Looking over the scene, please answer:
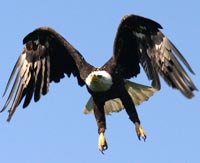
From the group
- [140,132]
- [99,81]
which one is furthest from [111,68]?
[140,132]

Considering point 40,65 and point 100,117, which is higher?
point 40,65

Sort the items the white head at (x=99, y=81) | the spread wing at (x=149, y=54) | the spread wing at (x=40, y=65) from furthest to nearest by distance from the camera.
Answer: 1. the spread wing at (x=40, y=65)
2. the white head at (x=99, y=81)
3. the spread wing at (x=149, y=54)

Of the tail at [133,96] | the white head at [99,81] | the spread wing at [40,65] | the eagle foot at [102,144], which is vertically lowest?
the eagle foot at [102,144]

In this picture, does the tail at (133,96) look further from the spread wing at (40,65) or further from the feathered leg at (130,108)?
the feathered leg at (130,108)

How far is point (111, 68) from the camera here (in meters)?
11.0

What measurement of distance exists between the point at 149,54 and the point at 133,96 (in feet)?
3.76

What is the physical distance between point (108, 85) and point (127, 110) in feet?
1.34

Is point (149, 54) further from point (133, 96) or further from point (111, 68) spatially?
point (133, 96)

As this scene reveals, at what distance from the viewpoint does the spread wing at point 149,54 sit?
408 inches

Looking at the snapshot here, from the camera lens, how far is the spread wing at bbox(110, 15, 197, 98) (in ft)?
34.0

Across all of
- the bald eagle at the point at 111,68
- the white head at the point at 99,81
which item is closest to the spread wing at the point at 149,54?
the bald eagle at the point at 111,68

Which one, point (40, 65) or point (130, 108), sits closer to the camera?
point (130, 108)

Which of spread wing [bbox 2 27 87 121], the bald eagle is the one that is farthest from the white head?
spread wing [bbox 2 27 87 121]

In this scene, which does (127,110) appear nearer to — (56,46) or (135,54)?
(135,54)
